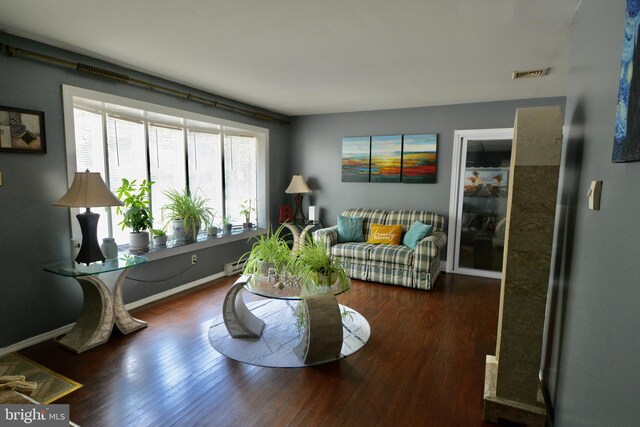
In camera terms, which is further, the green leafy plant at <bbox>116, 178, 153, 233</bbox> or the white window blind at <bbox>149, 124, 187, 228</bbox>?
the white window blind at <bbox>149, 124, 187, 228</bbox>

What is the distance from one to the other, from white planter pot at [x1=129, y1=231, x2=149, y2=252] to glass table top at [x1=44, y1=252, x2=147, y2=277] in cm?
49

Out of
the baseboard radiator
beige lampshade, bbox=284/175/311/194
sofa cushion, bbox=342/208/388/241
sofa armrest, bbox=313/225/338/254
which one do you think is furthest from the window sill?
sofa cushion, bbox=342/208/388/241

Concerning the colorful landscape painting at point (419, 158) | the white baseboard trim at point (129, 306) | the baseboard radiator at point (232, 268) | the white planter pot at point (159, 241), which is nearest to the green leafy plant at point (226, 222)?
the baseboard radiator at point (232, 268)

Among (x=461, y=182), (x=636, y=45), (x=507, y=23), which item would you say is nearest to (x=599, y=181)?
(x=636, y=45)

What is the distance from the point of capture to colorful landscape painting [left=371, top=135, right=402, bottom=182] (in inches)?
200

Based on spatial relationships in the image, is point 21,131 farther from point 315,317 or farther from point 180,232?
point 315,317

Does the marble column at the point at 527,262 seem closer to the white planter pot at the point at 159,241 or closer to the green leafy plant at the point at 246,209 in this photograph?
the white planter pot at the point at 159,241

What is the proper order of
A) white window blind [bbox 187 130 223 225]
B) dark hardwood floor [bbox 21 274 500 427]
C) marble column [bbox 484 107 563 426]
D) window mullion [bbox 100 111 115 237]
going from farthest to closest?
white window blind [bbox 187 130 223 225] < window mullion [bbox 100 111 115 237] < dark hardwood floor [bbox 21 274 500 427] < marble column [bbox 484 107 563 426]

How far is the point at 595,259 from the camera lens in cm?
134

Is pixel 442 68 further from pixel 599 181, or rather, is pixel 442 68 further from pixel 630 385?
pixel 630 385

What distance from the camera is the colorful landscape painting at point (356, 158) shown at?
529cm

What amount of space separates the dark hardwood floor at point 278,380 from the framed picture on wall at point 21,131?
156 centimetres

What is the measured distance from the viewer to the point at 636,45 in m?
0.96

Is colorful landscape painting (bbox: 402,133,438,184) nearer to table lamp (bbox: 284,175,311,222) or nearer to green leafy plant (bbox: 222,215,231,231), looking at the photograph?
table lamp (bbox: 284,175,311,222)
